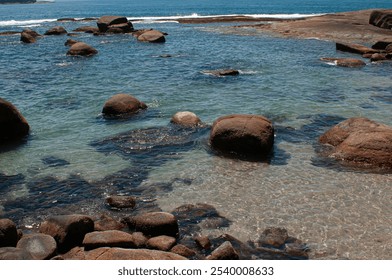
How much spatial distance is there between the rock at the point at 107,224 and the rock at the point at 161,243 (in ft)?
4.86

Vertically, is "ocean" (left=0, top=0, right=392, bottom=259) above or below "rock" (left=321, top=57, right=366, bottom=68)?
below

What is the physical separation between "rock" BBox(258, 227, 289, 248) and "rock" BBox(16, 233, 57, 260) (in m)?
5.66

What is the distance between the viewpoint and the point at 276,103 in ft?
84.4

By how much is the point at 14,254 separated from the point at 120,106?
14.5 meters

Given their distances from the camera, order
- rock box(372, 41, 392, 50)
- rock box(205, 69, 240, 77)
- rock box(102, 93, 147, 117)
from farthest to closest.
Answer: rock box(372, 41, 392, 50) → rock box(205, 69, 240, 77) → rock box(102, 93, 147, 117)

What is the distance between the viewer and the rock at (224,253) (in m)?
10.8

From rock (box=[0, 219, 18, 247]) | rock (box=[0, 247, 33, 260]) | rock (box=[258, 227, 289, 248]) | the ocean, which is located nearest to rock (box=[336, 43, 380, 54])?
the ocean

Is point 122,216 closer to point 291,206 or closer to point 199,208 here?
point 199,208

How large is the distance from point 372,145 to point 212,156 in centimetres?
648

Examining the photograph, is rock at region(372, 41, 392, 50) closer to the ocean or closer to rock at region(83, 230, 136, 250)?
the ocean

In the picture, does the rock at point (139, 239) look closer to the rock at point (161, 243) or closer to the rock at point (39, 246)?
the rock at point (161, 243)

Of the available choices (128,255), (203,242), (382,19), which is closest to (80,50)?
(203,242)

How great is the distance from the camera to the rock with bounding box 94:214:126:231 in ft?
40.6
